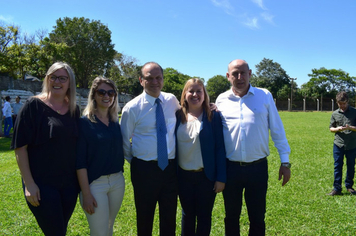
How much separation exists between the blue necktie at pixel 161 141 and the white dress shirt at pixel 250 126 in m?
0.78

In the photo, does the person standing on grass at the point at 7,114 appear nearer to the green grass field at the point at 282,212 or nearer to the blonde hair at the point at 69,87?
the green grass field at the point at 282,212

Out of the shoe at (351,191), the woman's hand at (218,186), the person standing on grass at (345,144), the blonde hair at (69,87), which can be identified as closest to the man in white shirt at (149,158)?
the woman's hand at (218,186)

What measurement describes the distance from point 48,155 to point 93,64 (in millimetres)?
44177

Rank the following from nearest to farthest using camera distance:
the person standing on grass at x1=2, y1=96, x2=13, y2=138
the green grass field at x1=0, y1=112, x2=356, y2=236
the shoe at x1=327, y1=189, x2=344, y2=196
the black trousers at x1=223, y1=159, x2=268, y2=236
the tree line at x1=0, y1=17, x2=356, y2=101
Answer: the black trousers at x1=223, y1=159, x2=268, y2=236 < the green grass field at x1=0, y1=112, x2=356, y2=236 < the shoe at x1=327, y1=189, x2=344, y2=196 < the person standing on grass at x1=2, y1=96, x2=13, y2=138 < the tree line at x1=0, y1=17, x2=356, y2=101

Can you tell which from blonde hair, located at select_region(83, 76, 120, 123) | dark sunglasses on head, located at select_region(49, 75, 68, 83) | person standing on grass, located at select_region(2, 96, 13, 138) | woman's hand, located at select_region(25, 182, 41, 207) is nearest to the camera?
woman's hand, located at select_region(25, 182, 41, 207)

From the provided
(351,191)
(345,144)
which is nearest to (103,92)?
(345,144)

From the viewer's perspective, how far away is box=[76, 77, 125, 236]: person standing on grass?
2.76 meters

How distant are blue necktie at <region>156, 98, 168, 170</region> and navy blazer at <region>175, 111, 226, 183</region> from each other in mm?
426

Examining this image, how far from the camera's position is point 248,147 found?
10.6 feet

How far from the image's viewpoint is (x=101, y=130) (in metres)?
2.87

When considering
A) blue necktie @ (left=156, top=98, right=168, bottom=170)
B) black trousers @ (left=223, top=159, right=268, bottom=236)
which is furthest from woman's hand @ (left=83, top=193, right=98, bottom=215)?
black trousers @ (left=223, top=159, right=268, bottom=236)

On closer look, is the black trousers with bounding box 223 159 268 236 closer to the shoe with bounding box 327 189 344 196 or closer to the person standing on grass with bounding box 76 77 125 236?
the person standing on grass with bounding box 76 77 125 236

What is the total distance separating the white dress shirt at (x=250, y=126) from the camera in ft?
10.7

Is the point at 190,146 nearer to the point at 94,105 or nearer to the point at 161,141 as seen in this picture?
the point at 161,141
